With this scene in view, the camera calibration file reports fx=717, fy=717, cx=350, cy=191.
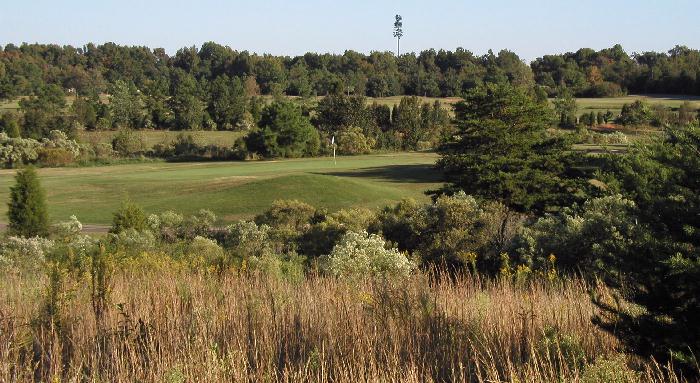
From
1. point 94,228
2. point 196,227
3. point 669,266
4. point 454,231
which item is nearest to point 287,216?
point 196,227

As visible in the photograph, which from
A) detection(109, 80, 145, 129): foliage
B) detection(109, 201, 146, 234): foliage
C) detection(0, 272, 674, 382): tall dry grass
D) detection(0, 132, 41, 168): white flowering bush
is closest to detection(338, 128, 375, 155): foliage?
detection(109, 80, 145, 129): foliage

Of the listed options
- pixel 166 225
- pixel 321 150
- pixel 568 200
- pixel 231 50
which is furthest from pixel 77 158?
pixel 231 50

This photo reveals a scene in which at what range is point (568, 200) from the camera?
120ft

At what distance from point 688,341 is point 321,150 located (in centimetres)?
8478

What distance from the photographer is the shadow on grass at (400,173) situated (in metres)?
56.3

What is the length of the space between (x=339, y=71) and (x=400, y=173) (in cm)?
9913

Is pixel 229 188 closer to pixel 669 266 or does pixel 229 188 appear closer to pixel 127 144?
pixel 127 144

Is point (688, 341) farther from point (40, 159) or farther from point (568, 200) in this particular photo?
point (40, 159)

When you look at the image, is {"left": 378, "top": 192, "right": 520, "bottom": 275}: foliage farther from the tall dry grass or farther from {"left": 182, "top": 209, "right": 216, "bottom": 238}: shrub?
the tall dry grass

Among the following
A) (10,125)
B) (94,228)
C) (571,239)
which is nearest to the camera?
(571,239)

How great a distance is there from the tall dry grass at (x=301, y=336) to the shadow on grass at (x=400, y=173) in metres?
48.7

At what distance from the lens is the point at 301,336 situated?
5.07 metres

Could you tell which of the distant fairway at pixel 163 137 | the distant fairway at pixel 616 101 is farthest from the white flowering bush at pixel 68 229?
the distant fairway at pixel 616 101

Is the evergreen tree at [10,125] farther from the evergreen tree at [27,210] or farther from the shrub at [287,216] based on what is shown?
the shrub at [287,216]
